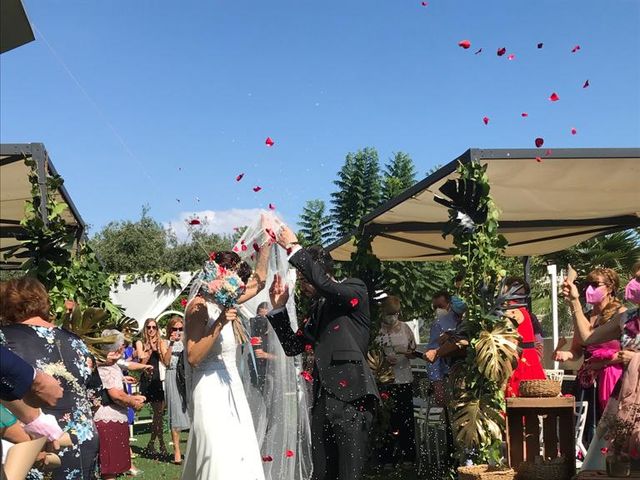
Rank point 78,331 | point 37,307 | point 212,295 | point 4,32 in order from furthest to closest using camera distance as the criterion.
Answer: point 78,331
point 212,295
point 37,307
point 4,32

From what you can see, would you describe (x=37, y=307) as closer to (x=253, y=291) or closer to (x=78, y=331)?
(x=78, y=331)

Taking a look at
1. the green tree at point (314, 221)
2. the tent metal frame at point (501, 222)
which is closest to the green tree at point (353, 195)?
the green tree at point (314, 221)

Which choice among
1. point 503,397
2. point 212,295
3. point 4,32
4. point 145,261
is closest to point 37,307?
point 212,295

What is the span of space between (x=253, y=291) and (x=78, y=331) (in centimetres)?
128

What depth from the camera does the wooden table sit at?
19.1 ft

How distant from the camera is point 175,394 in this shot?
10.5 metres

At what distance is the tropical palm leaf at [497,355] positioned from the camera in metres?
5.73

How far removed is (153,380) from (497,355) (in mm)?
6676

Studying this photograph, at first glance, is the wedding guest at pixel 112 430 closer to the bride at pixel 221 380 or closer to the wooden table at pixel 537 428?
the bride at pixel 221 380

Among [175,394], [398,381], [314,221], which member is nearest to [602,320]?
[398,381]

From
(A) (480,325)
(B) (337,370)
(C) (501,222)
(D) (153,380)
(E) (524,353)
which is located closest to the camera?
(B) (337,370)

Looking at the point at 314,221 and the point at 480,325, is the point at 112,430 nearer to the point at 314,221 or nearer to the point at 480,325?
the point at 480,325

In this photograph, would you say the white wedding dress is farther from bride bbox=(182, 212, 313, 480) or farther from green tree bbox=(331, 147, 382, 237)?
green tree bbox=(331, 147, 382, 237)

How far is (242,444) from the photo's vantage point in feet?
16.3
